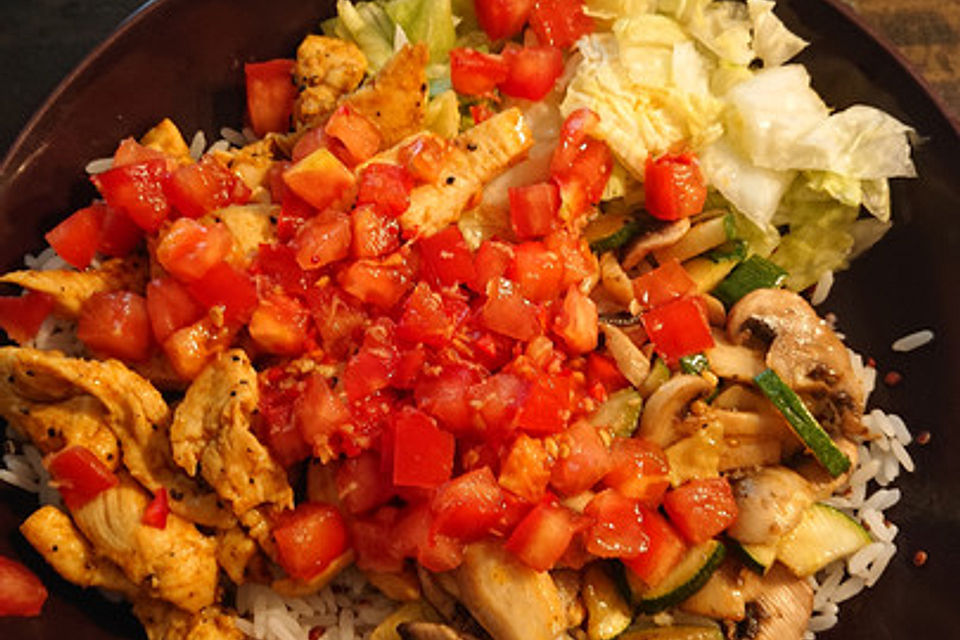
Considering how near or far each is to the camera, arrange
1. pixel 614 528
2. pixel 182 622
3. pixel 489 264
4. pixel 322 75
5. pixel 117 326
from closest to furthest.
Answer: pixel 614 528, pixel 182 622, pixel 117 326, pixel 489 264, pixel 322 75

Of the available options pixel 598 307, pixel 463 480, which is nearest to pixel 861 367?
pixel 598 307

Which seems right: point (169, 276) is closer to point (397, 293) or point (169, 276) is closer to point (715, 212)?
point (397, 293)

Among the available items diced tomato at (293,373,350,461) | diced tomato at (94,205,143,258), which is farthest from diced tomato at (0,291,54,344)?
diced tomato at (293,373,350,461)

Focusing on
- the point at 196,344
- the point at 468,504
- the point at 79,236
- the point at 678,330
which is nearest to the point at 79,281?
the point at 79,236

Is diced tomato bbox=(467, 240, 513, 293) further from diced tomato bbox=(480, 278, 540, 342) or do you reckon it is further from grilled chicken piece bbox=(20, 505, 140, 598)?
grilled chicken piece bbox=(20, 505, 140, 598)

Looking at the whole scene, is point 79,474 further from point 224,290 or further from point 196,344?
point 224,290

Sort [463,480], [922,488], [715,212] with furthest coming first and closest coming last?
[715,212]
[922,488]
[463,480]
